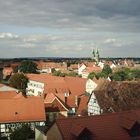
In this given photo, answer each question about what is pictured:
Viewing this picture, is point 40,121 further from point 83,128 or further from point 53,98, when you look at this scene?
point 83,128

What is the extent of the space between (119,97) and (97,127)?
23.3 metres

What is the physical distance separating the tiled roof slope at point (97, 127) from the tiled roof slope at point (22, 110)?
1935 centimetres

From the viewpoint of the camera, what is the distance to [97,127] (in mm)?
37562

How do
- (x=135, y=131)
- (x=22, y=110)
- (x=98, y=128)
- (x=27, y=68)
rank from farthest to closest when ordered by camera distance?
(x=27, y=68) → (x=22, y=110) → (x=135, y=131) → (x=98, y=128)

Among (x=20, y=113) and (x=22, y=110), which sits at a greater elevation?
(x=22, y=110)

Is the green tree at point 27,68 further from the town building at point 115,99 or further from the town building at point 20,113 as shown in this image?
the town building at point 20,113

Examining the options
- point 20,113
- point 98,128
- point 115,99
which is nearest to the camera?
point 98,128

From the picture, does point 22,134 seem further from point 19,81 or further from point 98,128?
point 19,81

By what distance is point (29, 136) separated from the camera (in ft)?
157

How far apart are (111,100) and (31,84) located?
199 ft

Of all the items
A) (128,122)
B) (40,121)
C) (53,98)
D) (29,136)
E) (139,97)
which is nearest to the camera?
Result: (128,122)

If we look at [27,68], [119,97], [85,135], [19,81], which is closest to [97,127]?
[85,135]

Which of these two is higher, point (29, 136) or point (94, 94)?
point (94, 94)

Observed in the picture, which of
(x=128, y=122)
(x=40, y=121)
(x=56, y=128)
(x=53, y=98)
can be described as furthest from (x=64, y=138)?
(x=53, y=98)
